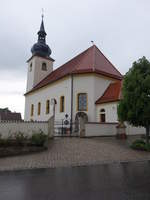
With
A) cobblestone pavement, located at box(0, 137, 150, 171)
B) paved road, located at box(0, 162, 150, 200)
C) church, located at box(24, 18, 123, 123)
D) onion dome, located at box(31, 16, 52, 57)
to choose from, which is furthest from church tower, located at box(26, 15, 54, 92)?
paved road, located at box(0, 162, 150, 200)

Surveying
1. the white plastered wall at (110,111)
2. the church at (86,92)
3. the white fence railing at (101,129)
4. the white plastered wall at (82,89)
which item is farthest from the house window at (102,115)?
the white fence railing at (101,129)

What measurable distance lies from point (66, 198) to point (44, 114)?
2822 centimetres

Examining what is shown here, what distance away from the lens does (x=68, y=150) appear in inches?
497

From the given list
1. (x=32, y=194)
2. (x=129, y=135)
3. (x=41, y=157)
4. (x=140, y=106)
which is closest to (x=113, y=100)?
(x=129, y=135)

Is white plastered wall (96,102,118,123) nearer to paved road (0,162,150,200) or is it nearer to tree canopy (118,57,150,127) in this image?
tree canopy (118,57,150,127)

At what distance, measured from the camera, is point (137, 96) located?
1478 cm

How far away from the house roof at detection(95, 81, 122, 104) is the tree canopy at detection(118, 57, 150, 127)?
6.47m

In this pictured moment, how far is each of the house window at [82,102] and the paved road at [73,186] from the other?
61.2ft

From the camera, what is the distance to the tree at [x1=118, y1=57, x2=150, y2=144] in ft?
47.8

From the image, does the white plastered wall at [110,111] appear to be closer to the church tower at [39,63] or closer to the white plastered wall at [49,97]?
the white plastered wall at [49,97]

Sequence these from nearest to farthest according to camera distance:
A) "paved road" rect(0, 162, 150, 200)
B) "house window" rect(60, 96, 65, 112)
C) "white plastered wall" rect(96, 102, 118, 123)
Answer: "paved road" rect(0, 162, 150, 200), "white plastered wall" rect(96, 102, 118, 123), "house window" rect(60, 96, 65, 112)

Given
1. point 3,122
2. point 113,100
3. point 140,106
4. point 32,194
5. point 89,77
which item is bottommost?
point 32,194

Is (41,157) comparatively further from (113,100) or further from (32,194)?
(113,100)

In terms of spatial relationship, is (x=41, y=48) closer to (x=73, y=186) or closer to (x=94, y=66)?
(x=94, y=66)
